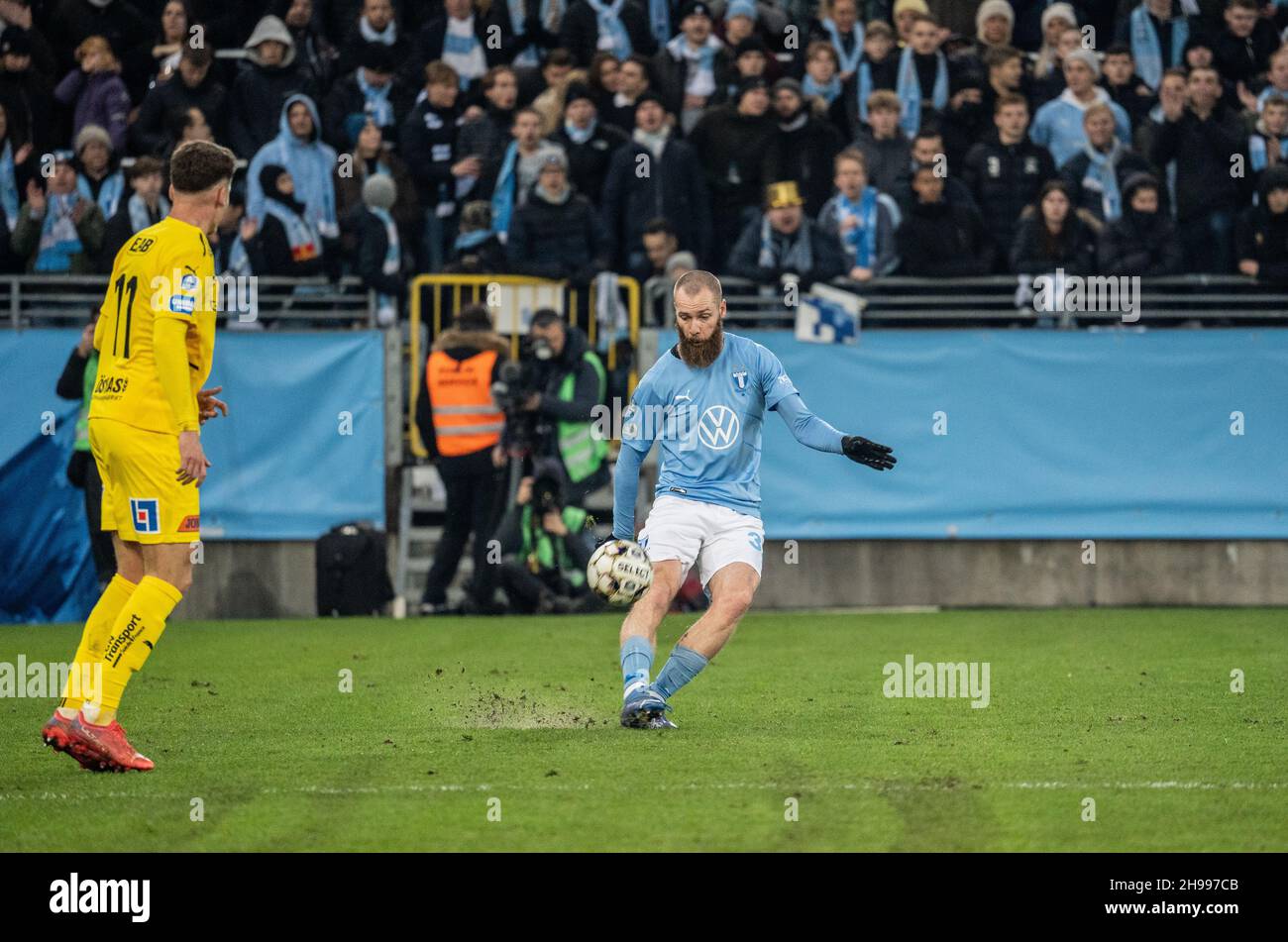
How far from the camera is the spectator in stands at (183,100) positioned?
18.6 m

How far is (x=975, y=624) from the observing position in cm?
1594

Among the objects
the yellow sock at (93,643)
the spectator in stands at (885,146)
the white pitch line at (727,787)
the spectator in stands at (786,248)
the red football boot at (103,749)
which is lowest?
the white pitch line at (727,787)

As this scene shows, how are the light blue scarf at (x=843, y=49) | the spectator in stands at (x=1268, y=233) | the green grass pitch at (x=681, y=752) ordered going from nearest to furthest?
1. the green grass pitch at (x=681, y=752)
2. the spectator in stands at (x=1268, y=233)
3. the light blue scarf at (x=843, y=49)

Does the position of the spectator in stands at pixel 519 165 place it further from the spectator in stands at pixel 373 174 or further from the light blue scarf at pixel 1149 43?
the light blue scarf at pixel 1149 43

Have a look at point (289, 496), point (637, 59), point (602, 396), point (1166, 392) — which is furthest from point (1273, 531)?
point (289, 496)

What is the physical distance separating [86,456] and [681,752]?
908cm

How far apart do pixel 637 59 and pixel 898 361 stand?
3727 mm

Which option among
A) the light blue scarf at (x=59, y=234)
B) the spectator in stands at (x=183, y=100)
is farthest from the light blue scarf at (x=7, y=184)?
the spectator in stands at (x=183, y=100)

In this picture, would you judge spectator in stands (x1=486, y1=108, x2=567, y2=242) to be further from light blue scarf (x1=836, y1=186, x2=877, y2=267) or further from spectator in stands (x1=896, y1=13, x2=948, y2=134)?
spectator in stands (x1=896, y1=13, x2=948, y2=134)

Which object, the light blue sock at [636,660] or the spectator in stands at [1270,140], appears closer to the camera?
the light blue sock at [636,660]

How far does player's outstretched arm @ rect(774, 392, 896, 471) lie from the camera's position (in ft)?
29.7

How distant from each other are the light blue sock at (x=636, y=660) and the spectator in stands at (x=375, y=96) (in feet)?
34.7

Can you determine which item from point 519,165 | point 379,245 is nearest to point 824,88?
point 519,165

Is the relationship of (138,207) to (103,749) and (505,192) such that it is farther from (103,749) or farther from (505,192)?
(103,749)
